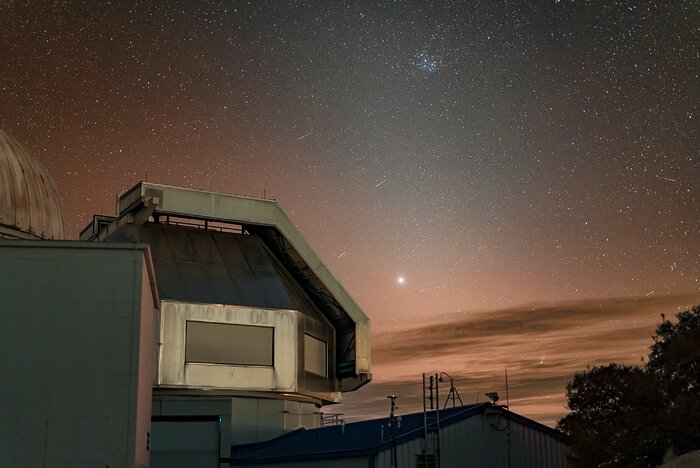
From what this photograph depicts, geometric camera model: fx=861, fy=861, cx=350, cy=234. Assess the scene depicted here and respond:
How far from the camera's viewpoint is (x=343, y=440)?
3678cm

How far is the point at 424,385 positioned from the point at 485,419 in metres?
2.79

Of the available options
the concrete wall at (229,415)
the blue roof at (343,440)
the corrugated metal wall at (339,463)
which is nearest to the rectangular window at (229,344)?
the concrete wall at (229,415)

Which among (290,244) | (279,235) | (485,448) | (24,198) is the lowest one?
(485,448)

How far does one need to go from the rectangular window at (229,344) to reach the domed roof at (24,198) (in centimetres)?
927

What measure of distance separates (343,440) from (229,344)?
13.1 meters

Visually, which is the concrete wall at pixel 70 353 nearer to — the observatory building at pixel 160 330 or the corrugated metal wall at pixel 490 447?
the observatory building at pixel 160 330

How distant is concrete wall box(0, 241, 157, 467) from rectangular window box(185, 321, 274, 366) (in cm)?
1900

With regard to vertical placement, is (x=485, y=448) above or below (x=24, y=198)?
below

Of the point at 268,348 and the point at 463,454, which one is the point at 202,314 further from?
the point at 463,454

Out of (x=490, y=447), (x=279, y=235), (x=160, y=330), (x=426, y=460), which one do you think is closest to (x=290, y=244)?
(x=279, y=235)

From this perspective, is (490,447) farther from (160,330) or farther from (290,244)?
(290,244)

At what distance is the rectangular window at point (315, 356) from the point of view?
51.1 metres

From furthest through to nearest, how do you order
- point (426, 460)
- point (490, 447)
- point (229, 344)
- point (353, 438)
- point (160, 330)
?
point (229, 344) < point (160, 330) < point (353, 438) < point (490, 447) < point (426, 460)

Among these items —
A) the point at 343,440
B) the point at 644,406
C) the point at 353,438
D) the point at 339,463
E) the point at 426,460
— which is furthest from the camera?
the point at 343,440
